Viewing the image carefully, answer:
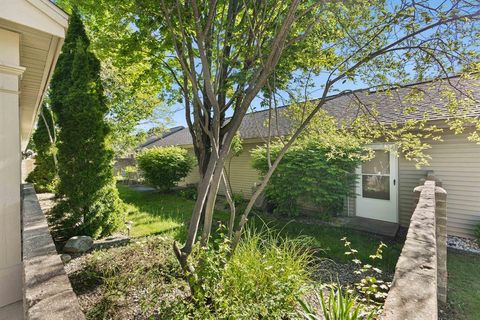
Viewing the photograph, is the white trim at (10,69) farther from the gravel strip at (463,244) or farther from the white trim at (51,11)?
the gravel strip at (463,244)

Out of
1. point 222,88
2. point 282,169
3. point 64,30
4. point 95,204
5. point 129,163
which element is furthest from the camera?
point 129,163

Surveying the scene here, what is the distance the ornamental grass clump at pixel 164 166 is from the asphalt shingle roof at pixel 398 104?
11.9 ft

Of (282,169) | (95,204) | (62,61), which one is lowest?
(95,204)

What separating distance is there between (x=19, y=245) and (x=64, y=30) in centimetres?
245

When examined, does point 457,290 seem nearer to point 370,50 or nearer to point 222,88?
point 370,50

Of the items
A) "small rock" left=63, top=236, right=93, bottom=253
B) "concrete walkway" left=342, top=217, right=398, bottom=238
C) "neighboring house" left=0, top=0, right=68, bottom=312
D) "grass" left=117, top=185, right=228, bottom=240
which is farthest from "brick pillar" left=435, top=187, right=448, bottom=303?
"small rock" left=63, top=236, right=93, bottom=253

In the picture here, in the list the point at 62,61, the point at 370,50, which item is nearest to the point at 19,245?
the point at 370,50

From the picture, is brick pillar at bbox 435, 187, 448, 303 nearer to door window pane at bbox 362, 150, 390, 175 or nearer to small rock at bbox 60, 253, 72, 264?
door window pane at bbox 362, 150, 390, 175

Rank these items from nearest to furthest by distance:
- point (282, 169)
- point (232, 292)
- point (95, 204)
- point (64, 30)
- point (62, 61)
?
point (232, 292) < point (64, 30) < point (95, 204) < point (62, 61) < point (282, 169)

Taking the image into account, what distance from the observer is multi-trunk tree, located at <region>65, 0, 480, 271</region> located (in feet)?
9.86

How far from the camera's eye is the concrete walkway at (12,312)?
7.94ft

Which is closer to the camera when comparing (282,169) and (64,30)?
(64,30)

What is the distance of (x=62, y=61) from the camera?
6.57 meters

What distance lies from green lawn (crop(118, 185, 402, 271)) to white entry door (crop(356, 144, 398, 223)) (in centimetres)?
142
